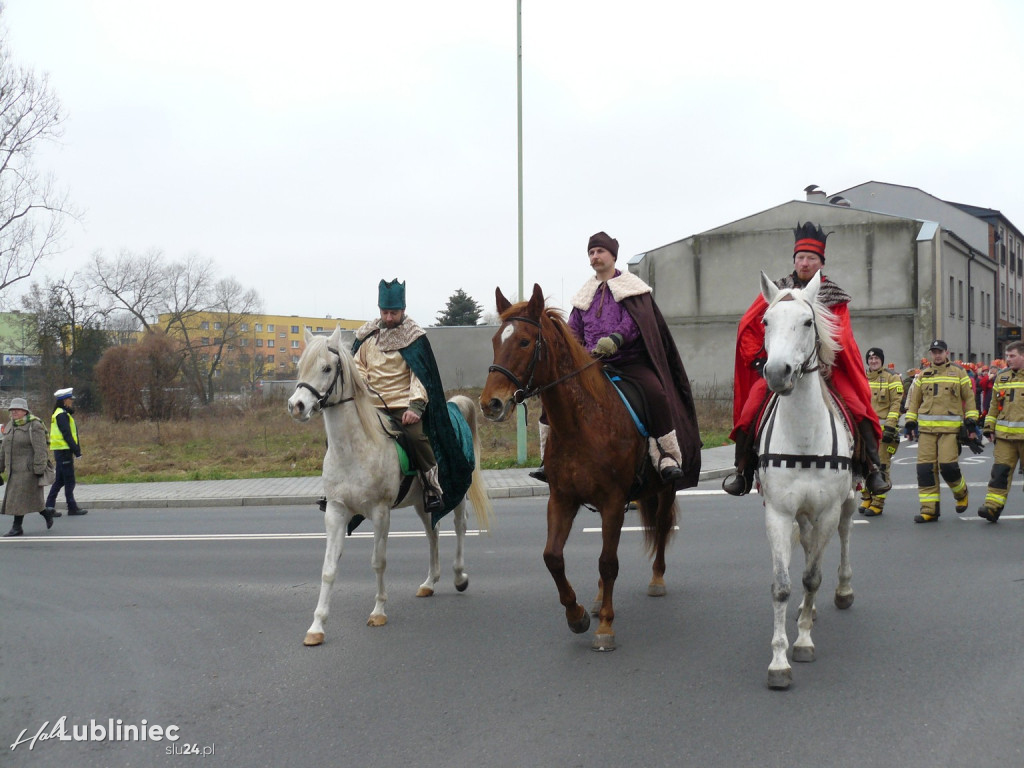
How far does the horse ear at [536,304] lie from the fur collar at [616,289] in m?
0.98

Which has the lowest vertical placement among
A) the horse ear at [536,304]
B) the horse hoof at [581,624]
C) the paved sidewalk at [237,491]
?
the paved sidewalk at [237,491]

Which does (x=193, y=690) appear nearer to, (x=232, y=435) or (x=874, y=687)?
(x=874, y=687)

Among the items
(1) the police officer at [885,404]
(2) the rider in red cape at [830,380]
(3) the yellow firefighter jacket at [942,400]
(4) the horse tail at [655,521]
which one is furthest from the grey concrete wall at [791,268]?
(2) the rider in red cape at [830,380]

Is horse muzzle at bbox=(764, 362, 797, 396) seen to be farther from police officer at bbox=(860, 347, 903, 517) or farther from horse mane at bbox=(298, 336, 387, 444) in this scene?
police officer at bbox=(860, 347, 903, 517)

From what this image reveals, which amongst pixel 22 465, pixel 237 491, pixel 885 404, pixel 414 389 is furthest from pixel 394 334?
pixel 237 491

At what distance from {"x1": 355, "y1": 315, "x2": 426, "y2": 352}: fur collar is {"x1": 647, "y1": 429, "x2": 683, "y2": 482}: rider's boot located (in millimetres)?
2203

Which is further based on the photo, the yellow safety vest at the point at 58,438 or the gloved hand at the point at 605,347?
the yellow safety vest at the point at 58,438

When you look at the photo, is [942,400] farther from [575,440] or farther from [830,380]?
[575,440]

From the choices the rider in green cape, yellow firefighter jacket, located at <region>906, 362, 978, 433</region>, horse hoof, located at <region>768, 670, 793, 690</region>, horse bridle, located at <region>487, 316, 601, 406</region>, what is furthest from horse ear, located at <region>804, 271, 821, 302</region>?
yellow firefighter jacket, located at <region>906, 362, 978, 433</region>

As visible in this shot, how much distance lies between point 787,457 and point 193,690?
3856mm

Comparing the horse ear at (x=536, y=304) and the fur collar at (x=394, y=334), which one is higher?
the horse ear at (x=536, y=304)

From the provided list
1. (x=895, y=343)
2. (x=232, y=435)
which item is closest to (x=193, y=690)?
(x=232, y=435)

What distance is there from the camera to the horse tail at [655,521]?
6.96m

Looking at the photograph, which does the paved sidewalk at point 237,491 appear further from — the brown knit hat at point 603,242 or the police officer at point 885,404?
the brown knit hat at point 603,242
